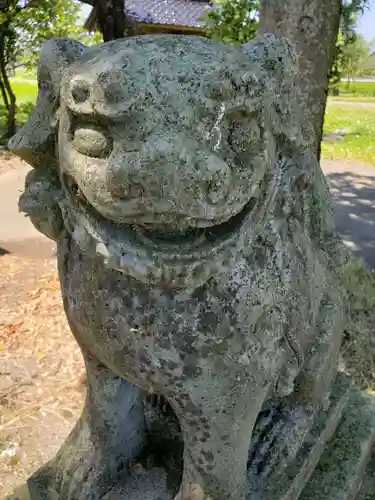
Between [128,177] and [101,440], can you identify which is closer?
[128,177]

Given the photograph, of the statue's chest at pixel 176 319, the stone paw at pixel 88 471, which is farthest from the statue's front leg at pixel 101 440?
the statue's chest at pixel 176 319

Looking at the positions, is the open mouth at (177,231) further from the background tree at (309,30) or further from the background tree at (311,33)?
the background tree at (309,30)

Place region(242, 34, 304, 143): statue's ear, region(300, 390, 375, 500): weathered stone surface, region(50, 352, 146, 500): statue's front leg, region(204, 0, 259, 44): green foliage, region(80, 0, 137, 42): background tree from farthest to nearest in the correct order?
A: region(204, 0, 259, 44): green foliage < region(80, 0, 137, 42): background tree < region(300, 390, 375, 500): weathered stone surface < region(50, 352, 146, 500): statue's front leg < region(242, 34, 304, 143): statue's ear

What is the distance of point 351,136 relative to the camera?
10023mm

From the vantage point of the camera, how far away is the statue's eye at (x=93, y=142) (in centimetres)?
73

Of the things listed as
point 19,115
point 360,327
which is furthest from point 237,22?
point 19,115

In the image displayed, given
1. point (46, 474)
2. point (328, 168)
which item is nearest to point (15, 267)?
point (46, 474)

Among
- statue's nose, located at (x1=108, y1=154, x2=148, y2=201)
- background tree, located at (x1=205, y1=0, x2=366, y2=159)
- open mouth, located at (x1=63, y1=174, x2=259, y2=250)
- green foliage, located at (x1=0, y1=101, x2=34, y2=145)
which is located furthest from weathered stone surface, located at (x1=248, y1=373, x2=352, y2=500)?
green foliage, located at (x1=0, y1=101, x2=34, y2=145)

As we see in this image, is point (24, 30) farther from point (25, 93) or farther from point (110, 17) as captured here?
point (25, 93)

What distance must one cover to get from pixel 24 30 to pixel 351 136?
19.1 feet

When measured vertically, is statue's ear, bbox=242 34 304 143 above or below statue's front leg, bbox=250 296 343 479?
above

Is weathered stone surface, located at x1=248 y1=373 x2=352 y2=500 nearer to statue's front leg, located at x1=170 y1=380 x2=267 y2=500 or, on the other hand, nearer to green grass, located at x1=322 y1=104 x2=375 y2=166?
statue's front leg, located at x1=170 y1=380 x2=267 y2=500

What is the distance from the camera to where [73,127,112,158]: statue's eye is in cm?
73

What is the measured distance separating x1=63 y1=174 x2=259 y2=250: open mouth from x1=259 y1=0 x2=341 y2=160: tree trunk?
1834 millimetres
